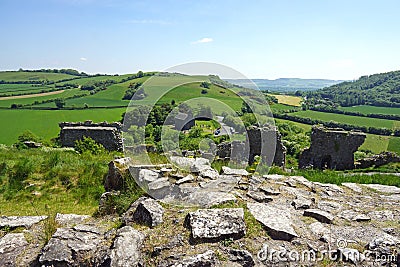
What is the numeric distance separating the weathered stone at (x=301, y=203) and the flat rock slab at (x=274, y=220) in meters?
0.48

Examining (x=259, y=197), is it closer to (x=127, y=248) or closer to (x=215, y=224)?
(x=215, y=224)

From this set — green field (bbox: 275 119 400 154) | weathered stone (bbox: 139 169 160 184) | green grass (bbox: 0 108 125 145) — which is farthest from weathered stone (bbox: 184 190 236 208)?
green field (bbox: 275 119 400 154)

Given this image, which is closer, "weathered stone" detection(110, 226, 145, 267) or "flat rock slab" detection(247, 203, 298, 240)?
"weathered stone" detection(110, 226, 145, 267)

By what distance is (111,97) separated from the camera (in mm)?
79625

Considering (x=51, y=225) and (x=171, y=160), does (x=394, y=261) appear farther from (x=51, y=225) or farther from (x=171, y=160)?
(x=171, y=160)

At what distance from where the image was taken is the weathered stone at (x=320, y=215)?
510 centimetres

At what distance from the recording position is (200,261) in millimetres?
3834

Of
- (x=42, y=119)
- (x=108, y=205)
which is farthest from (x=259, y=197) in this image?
(x=42, y=119)

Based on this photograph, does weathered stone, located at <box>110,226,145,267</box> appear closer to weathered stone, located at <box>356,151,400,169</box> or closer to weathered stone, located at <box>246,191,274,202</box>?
weathered stone, located at <box>246,191,274,202</box>

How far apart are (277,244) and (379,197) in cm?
384

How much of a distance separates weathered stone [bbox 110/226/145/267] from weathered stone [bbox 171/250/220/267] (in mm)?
576

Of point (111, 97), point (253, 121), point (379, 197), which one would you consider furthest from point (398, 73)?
point (379, 197)

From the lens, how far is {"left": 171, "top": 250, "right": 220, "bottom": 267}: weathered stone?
380cm

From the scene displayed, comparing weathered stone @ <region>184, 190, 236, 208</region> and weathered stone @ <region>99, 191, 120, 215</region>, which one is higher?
weathered stone @ <region>184, 190, 236, 208</region>
